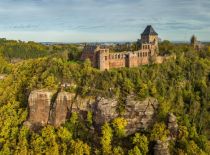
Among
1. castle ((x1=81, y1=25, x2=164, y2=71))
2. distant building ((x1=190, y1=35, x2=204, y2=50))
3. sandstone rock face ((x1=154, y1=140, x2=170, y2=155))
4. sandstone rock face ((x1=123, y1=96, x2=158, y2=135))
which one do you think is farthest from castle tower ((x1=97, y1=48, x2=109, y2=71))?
distant building ((x1=190, y1=35, x2=204, y2=50))

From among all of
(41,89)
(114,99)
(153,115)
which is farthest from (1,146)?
(153,115)

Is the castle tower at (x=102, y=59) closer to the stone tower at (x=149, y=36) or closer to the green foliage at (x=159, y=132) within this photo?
the green foliage at (x=159, y=132)

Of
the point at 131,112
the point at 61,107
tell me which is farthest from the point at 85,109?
the point at 131,112

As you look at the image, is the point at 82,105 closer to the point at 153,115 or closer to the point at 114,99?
the point at 114,99

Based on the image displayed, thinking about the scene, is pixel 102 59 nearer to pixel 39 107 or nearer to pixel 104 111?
pixel 104 111

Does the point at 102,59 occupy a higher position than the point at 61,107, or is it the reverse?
the point at 102,59

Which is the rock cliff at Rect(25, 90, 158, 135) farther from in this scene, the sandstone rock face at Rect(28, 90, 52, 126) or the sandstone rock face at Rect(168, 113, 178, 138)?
the sandstone rock face at Rect(168, 113, 178, 138)

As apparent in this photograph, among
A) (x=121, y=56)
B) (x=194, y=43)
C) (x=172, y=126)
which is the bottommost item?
(x=172, y=126)

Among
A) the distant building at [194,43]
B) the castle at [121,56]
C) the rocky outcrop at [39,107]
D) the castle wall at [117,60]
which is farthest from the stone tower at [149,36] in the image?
the rocky outcrop at [39,107]
